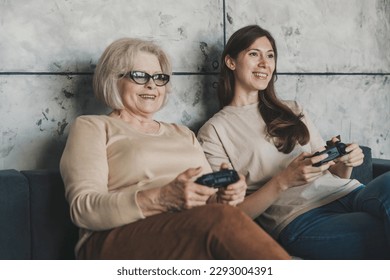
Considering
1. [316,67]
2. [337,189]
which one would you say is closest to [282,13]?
[316,67]

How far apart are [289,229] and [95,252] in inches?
30.8

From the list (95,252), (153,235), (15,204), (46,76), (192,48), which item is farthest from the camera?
(192,48)

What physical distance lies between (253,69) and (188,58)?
0.34 meters

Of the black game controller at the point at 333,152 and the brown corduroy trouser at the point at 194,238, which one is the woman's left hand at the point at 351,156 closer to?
the black game controller at the point at 333,152

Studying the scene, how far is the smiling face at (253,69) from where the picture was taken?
2.69 meters

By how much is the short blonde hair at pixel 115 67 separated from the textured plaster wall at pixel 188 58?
0.26m

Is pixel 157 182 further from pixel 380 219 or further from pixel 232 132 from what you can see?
pixel 380 219

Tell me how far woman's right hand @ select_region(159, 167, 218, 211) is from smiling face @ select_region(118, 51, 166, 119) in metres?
0.57

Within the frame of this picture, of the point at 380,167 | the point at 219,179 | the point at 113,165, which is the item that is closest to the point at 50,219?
the point at 113,165

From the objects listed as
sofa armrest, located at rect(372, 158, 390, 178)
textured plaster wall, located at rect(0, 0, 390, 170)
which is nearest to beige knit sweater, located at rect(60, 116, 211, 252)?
textured plaster wall, located at rect(0, 0, 390, 170)

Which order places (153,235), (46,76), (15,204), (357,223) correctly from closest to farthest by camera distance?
1. (153,235)
2. (15,204)
3. (357,223)
4. (46,76)

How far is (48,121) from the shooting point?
8.19ft

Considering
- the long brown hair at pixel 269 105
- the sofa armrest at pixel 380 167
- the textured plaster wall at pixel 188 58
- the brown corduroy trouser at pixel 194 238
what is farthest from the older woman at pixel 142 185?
the sofa armrest at pixel 380 167

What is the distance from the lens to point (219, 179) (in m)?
1.88
